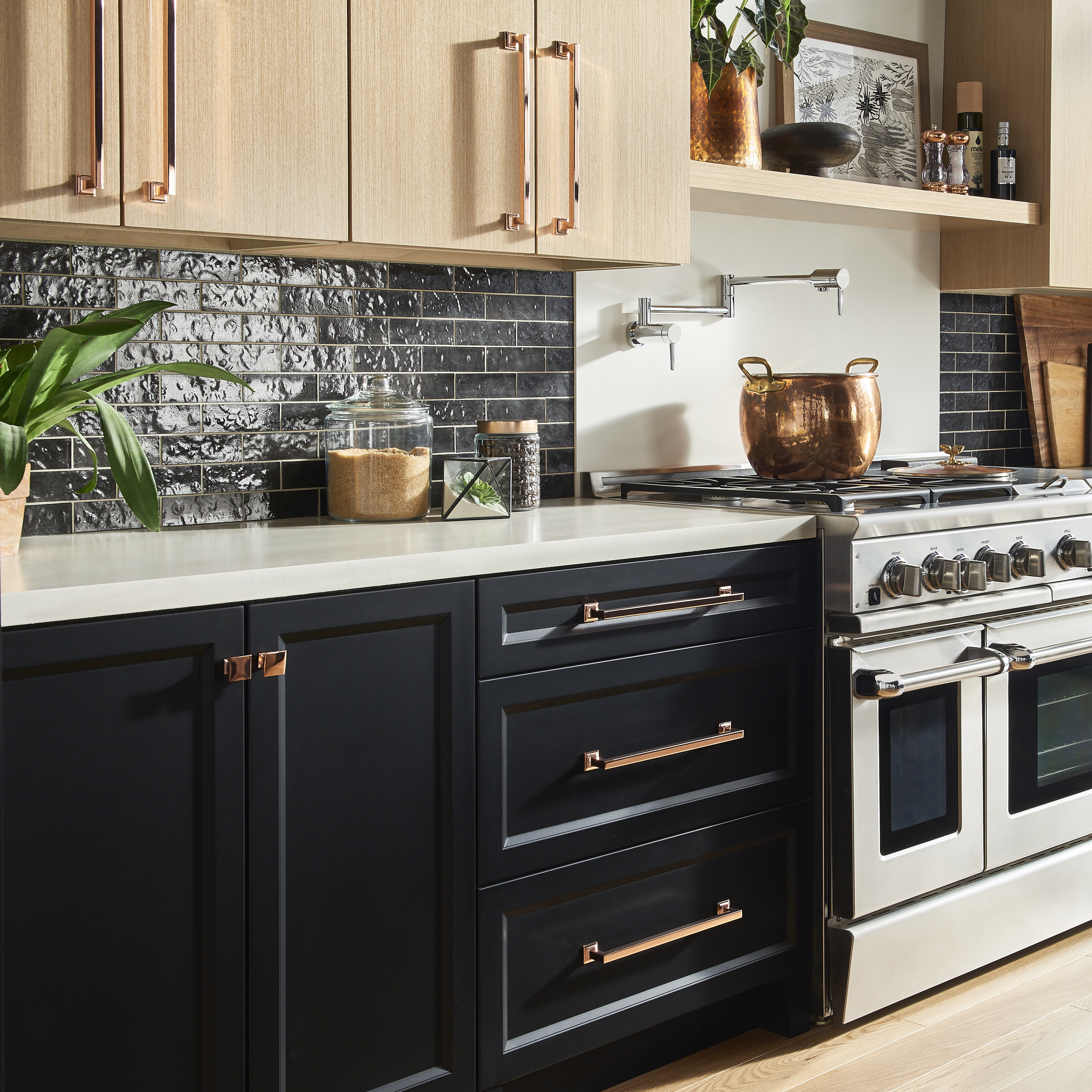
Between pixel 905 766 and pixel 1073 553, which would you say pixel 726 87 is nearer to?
pixel 1073 553

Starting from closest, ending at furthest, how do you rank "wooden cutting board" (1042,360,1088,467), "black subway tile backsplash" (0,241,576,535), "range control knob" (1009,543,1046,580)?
"black subway tile backsplash" (0,241,576,535)
"range control knob" (1009,543,1046,580)
"wooden cutting board" (1042,360,1088,467)

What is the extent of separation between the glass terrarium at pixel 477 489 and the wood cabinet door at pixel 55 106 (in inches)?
29.2

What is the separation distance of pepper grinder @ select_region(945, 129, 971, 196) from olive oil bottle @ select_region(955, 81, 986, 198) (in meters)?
0.09

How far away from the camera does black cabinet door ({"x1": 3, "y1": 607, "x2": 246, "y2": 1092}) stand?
138 centimetres

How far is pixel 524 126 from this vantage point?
6.73ft

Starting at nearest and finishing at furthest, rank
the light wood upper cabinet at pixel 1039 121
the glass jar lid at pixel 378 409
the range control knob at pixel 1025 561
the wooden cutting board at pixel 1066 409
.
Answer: the glass jar lid at pixel 378 409, the range control knob at pixel 1025 561, the light wood upper cabinet at pixel 1039 121, the wooden cutting board at pixel 1066 409

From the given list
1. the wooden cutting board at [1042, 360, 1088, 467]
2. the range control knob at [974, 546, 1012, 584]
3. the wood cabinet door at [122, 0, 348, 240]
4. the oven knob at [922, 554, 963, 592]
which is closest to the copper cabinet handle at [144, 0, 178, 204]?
the wood cabinet door at [122, 0, 348, 240]

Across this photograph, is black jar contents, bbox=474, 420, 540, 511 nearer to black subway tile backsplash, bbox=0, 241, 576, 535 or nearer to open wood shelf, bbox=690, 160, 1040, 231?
black subway tile backsplash, bbox=0, 241, 576, 535

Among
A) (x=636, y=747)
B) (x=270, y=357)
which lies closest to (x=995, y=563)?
(x=636, y=747)

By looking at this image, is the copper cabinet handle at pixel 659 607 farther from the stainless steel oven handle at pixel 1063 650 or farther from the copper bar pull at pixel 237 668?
the stainless steel oven handle at pixel 1063 650

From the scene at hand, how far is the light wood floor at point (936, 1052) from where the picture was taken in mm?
2047

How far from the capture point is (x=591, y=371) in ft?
8.70

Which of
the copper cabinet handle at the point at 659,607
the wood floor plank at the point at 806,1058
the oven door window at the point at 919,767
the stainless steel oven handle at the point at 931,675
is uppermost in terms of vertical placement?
the copper cabinet handle at the point at 659,607

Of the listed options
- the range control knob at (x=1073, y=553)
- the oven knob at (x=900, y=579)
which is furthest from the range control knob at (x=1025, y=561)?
the oven knob at (x=900, y=579)
